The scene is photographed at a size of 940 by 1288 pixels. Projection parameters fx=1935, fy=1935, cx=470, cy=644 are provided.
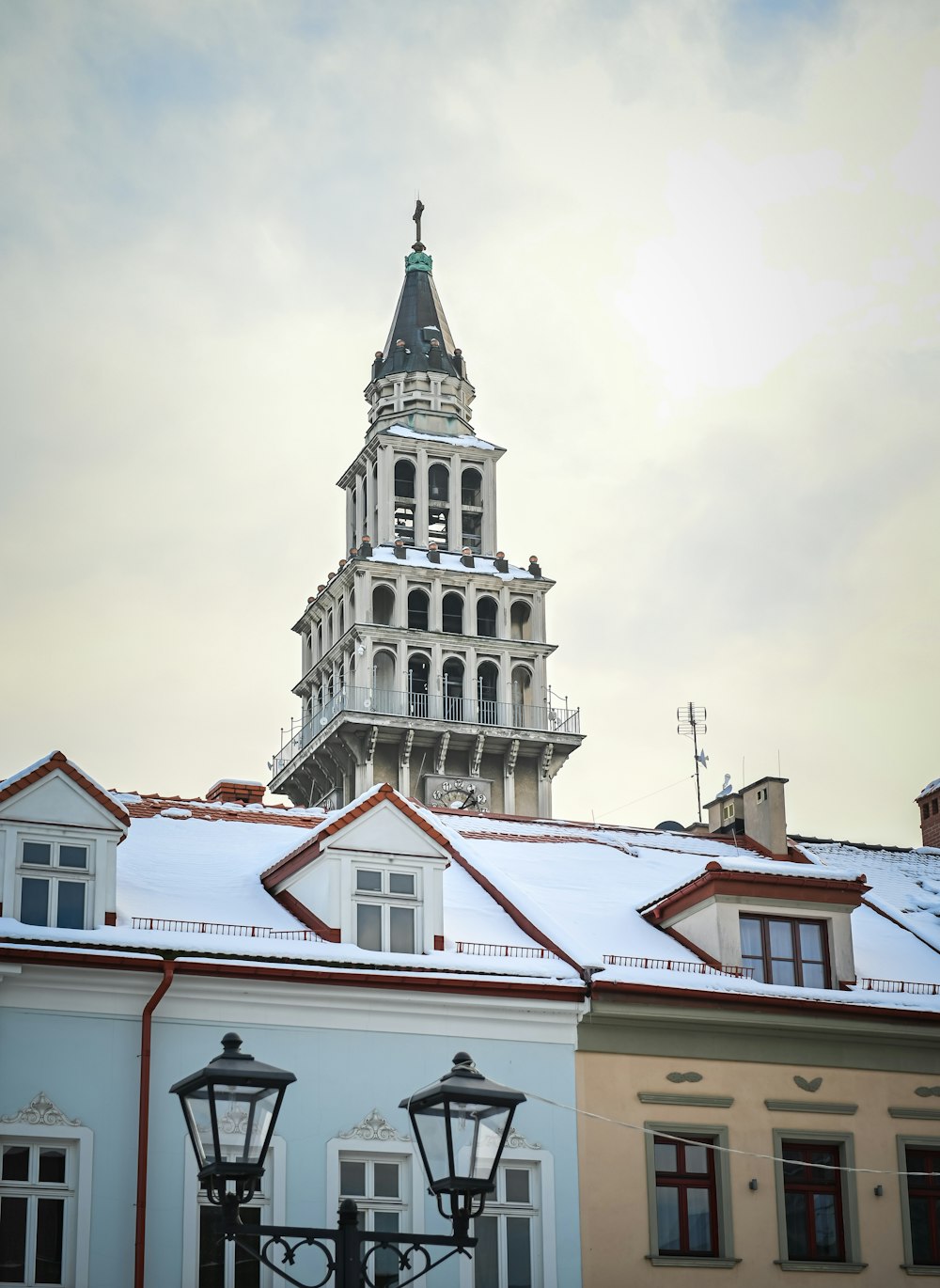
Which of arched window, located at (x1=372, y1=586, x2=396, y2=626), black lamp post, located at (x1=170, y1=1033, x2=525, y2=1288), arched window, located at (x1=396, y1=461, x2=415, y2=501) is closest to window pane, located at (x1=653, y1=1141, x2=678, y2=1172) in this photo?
black lamp post, located at (x1=170, y1=1033, x2=525, y2=1288)

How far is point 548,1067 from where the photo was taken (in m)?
22.9

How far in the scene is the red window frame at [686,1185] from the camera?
2294cm

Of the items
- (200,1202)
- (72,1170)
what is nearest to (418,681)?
(200,1202)

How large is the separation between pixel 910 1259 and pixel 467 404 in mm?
63829

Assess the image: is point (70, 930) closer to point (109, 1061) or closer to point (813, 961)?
point (109, 1061)

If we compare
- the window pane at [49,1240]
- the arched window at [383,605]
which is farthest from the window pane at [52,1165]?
the arched window at [383,605]

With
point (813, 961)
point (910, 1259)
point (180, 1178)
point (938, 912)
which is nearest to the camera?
point (180, 1178)

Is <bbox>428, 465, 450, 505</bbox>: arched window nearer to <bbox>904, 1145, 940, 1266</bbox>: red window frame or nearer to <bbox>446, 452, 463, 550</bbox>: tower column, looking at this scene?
<bbox>446, 452, 463, 550</bbox>: tower column

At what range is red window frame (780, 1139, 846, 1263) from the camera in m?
23.7

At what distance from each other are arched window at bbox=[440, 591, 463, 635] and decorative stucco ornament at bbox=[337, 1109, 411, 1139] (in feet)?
182

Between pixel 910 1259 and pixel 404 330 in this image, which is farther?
pixel 404 330

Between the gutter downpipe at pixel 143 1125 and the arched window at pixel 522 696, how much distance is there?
2130 inches

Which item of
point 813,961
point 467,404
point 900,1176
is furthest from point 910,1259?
point 467,404

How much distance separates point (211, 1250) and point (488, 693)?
183 feet
